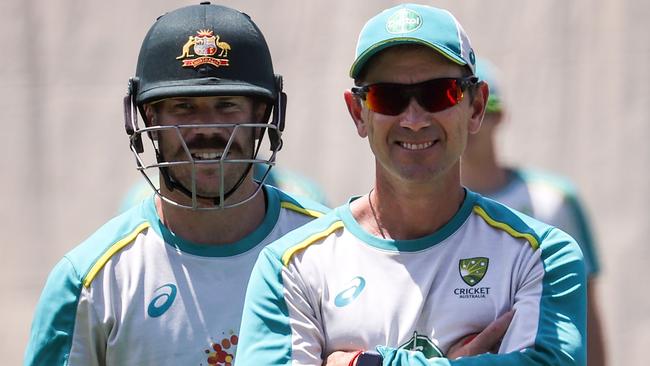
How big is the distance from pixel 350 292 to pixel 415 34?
65 centimetres

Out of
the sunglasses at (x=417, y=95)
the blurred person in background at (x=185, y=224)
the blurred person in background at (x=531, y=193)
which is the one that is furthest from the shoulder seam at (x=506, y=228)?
the blurred person in background at (x=531, y=193)

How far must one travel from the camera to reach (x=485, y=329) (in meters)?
3.45

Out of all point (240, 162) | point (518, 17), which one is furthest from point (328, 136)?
point (240, 162)

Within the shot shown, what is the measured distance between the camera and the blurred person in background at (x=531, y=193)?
18.3ft

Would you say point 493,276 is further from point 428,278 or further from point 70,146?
point 70,146

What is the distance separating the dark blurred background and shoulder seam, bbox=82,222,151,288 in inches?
129

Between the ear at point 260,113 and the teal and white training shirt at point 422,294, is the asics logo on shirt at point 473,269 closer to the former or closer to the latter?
the teal and white training shirt at point 422,294

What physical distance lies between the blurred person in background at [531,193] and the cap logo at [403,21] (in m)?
1.95

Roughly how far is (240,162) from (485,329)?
3.50 feet

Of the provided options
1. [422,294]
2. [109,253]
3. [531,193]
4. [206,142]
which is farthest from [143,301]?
[531,193]

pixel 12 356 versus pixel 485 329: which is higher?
pixel 485 329

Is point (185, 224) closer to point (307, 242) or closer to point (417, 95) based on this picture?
point (307, 242)

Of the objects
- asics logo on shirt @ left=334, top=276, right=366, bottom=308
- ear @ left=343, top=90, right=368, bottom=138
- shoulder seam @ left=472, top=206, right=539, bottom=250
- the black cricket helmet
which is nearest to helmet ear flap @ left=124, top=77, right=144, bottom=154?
the black cricket helmet

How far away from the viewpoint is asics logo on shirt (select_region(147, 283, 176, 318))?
4137 millimetres
